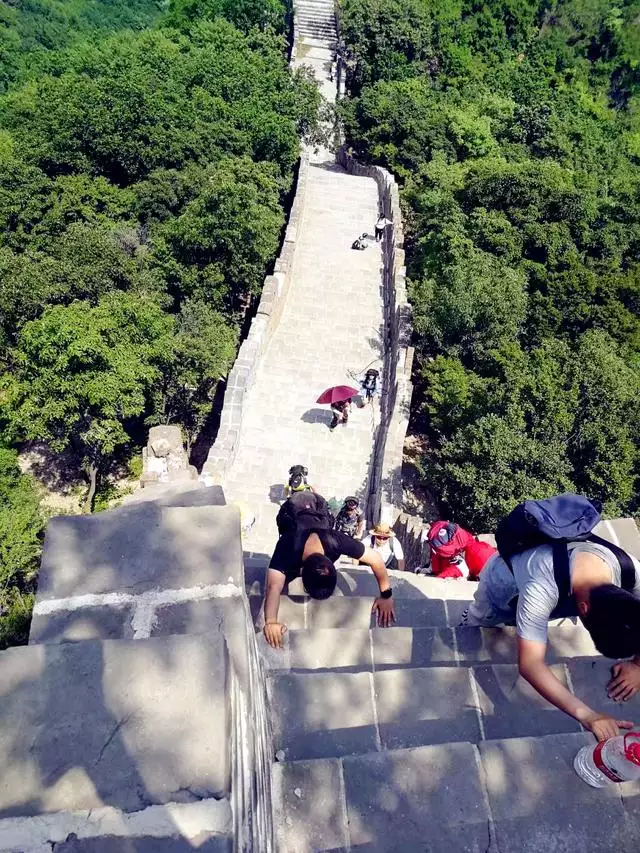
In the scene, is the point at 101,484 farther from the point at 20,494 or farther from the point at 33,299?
the point at 33,299

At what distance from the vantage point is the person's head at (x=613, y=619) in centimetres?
309

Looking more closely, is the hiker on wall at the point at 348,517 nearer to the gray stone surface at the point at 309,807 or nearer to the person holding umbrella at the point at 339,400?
the person holding umbrella at the point at 339,400

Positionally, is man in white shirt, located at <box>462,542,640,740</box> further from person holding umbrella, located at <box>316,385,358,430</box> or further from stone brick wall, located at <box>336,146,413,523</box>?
person holding umbrella, located at <box>316,385,358,430</box>

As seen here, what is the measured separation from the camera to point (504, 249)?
18.1 m

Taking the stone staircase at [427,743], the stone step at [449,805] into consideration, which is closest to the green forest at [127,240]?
the stone staircase at [427,743]

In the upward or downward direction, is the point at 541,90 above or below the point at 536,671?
above

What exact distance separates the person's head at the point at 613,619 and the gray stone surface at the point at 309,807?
1.58m

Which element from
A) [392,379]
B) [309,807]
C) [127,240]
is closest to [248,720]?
[309,807]

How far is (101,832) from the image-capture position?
1.92 m

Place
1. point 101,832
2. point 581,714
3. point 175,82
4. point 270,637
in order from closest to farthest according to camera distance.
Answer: point 101,832 → point 581,714 → point 270,637 → point 175,82

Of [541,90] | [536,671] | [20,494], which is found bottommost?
[20,494]

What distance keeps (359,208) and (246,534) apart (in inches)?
589

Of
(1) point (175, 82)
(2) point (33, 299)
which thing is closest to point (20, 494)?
(2) point (33, 299)

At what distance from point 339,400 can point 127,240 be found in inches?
387
